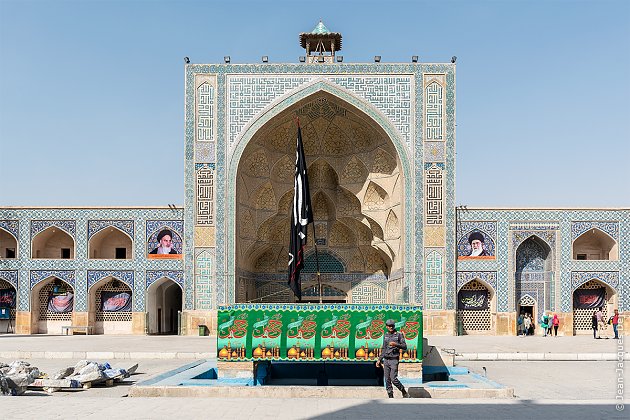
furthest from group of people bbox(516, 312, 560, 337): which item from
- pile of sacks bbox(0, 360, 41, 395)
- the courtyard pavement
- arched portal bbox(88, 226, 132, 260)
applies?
pile of sacks bbox(0, 360, 41, 395)

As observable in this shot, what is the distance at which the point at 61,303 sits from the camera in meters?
24.5

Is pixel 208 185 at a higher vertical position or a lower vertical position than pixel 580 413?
higher

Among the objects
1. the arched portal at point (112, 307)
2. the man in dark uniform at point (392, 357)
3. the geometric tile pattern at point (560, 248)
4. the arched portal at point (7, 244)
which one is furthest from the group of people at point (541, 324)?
the arched portal at point (7, 244)

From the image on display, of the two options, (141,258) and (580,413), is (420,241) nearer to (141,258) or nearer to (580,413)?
(141,258)

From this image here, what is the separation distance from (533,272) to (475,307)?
220cm

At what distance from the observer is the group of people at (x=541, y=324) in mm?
23236

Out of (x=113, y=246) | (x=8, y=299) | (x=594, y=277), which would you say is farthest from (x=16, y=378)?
(x=594, y=277)

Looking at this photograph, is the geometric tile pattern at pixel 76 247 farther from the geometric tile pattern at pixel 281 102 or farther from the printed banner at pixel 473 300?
the printed banner at pixel 473 300

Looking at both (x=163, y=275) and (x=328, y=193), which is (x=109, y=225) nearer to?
(x=163, y=275)

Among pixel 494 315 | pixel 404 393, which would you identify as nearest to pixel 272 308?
pixel 404 393

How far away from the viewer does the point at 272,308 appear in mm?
10367

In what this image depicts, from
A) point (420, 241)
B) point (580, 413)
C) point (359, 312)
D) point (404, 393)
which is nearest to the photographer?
point (580, 413)

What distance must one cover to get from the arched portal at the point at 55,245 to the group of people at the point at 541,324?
49.5 feet

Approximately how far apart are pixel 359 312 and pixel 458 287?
13894 millimetres
